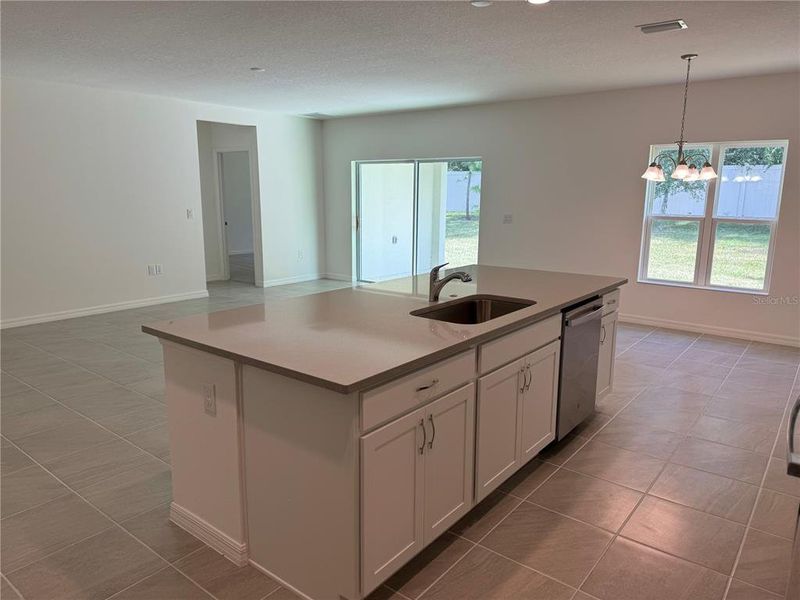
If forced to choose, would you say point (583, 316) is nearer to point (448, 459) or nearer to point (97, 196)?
point (448, 459)

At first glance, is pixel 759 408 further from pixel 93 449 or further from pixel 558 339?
pixel 93 449

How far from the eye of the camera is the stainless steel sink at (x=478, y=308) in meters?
2.87

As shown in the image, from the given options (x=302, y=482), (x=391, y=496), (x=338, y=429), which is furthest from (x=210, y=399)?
(x=391, y=496)

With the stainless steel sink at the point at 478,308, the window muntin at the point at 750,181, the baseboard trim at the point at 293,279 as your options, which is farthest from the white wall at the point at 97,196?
the window muntin at the point at 750,181

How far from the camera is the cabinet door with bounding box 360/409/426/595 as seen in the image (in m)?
1.75

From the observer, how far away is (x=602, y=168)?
622 cm

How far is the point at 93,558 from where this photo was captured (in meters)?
2.17

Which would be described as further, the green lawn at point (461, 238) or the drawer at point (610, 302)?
the green lawn at point (461, 238)

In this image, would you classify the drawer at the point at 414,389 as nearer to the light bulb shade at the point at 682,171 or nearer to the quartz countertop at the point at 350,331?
the quartz countertop at the point at 350,331

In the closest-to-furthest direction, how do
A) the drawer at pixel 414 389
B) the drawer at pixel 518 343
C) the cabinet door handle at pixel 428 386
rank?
the drawer at pixel 414 389, the cabinet door handle at pixel 428 386, the drawer at pixel 518 343

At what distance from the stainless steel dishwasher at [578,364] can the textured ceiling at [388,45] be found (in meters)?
1.86

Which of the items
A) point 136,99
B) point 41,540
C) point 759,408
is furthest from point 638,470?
point 136,99

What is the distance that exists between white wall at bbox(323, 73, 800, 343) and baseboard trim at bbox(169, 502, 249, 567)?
210 inches

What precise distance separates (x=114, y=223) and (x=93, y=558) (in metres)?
5.14
